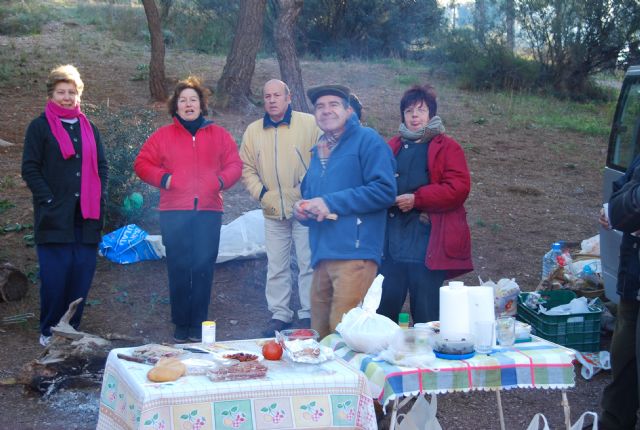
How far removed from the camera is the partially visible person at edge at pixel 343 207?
4094 millimetres

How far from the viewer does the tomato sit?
317 centimetres

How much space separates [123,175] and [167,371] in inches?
173

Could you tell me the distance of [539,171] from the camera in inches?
411

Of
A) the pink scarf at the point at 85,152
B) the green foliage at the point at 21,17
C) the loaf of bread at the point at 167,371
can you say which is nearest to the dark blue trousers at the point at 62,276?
the pink scarf at the point at 85,152

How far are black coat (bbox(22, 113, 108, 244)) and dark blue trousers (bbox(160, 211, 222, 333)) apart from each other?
23.8 inches

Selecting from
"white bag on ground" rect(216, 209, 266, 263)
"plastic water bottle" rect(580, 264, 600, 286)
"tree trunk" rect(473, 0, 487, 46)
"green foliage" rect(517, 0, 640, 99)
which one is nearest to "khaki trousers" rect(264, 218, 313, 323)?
"white bag on ground" rect(216, 209, 266, 263)

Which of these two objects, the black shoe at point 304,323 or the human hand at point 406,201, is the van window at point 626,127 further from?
the black shoe at point 304,323

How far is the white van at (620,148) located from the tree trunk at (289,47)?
341 centimetres

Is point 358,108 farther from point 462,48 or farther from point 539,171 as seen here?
point 462,48

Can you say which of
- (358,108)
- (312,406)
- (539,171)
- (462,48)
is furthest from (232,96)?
(312,406)

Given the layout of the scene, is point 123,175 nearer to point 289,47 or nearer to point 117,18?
point 289,47

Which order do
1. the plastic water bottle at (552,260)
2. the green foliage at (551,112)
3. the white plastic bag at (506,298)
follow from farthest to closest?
the green foliage at (551,112)
the plastic water bottle at (552,260)
the white plastic bag at (506,298)

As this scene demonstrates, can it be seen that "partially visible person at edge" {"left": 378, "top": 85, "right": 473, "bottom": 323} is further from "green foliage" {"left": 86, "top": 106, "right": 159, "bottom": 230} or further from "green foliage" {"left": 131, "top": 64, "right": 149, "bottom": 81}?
"green foliage" {"left": 131, "top": 64, "right": 149, "bottom": 81}

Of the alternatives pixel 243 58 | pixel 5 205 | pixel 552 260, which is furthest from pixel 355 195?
pixel 243 58
